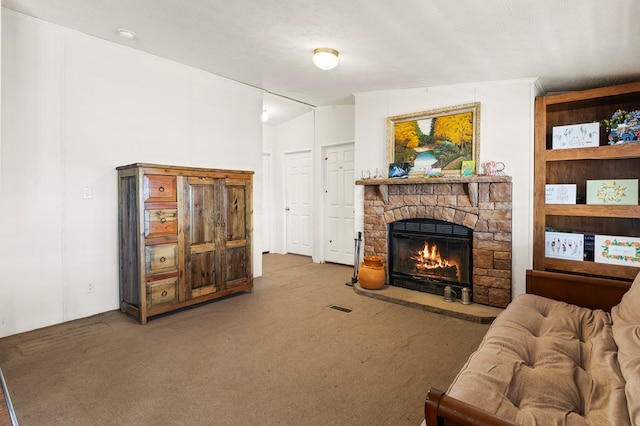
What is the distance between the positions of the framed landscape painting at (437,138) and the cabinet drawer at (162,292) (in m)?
2.95

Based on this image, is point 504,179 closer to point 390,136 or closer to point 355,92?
point 390,136

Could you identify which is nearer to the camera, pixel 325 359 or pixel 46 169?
pixel 325 359

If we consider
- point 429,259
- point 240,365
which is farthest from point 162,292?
point 429,259

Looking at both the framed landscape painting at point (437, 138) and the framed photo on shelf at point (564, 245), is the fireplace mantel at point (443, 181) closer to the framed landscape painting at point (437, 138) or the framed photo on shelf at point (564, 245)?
the framed landscape painting at point (437, 138)

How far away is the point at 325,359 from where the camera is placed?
8.36 ft

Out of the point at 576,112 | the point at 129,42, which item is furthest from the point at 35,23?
the point at 576,112

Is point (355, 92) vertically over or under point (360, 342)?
over

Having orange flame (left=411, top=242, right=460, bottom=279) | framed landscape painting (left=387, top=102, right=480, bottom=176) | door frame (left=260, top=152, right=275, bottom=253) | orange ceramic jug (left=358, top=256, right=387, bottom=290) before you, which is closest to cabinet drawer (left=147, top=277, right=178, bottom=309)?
orange ceramic jug (left=358, top=256, right=387, bottom=290)

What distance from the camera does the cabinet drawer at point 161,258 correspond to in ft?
10.6

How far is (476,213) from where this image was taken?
12.6 ft

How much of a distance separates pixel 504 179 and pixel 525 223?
1.76 feet

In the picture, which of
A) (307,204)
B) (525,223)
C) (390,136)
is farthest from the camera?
(307,204)

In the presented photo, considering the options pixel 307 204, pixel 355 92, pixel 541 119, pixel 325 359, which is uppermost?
pixel 355 92

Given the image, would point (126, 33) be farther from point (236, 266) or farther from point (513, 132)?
point (513, 132)
